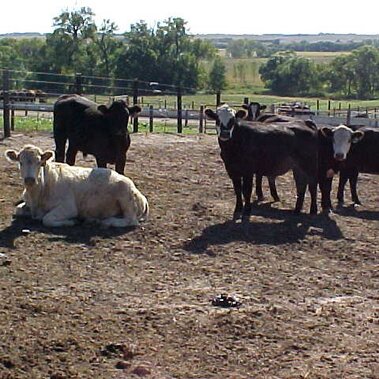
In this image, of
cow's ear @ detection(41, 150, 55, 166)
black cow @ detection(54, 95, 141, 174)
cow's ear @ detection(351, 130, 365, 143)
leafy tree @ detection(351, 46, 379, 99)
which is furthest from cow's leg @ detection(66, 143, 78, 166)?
leafy tree @ detection(351, 46, 379, 99)

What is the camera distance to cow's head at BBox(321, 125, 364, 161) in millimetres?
13258

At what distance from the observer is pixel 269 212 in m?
12.3

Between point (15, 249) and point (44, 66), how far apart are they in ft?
166

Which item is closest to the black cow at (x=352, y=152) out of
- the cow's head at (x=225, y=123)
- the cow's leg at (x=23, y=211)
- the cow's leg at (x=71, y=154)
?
the cow's head at (x=225, y=123)

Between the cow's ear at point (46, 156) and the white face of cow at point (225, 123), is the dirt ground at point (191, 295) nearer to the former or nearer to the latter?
the cow's ear at point (46, 156)

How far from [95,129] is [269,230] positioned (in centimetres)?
326

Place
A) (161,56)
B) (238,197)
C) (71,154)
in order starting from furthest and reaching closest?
(161,56), (71,154), (238,197)

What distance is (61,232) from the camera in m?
9.83

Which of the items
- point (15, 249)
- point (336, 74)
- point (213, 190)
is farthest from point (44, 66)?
point (15, 249)

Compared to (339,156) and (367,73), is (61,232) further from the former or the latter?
(367,73)

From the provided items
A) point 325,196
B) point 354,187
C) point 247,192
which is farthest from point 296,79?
point 247,192

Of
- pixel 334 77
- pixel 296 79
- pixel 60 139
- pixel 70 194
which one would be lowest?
pixel 296 79

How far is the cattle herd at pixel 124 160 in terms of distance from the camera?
1026 centimetres

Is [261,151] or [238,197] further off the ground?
[261,151]
